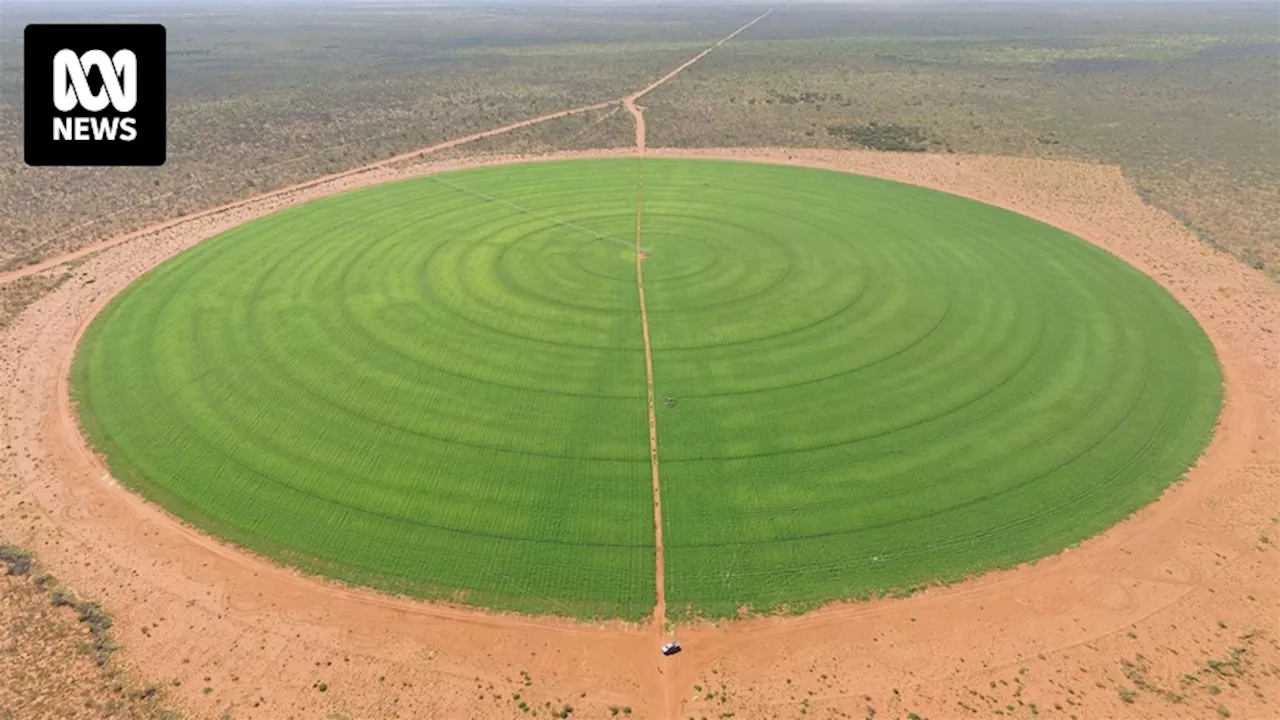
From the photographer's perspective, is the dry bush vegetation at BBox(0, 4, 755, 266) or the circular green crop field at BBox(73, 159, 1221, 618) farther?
the dry bush vegetation at BBox(0, 4, 755, 266)

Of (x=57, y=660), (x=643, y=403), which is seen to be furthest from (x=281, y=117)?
(x=57, y=660)

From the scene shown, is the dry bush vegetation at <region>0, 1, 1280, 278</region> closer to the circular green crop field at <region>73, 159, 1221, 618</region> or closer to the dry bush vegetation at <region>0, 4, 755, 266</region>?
the dry bush vegetation at <region>0, 4, 755, 266</region>

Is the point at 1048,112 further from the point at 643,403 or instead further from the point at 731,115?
the point at 643,403

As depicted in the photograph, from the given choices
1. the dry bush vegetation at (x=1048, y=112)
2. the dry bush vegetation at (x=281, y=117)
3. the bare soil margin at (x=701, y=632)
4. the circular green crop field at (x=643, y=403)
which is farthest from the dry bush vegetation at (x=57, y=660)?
the dry bush vegetation at (x=1048, y=112)

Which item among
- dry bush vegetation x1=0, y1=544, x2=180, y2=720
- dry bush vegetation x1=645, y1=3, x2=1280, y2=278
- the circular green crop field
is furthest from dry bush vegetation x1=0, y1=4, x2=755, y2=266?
dry bush vegetation x1=0, y1=544, x2=180, y2=720

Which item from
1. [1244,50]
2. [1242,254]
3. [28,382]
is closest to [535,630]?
[28,382]

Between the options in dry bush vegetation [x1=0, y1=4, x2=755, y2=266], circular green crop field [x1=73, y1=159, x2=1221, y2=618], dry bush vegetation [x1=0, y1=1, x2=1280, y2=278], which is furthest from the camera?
dry bush vegetation [x1=0, y1=1, x2=1280, y2=278]

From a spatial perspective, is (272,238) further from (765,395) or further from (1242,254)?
(1242,254)
